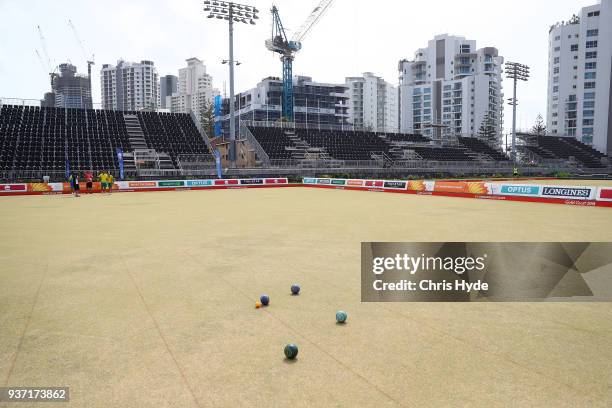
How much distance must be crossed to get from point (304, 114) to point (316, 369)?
128 metres

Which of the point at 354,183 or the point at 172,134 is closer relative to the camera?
the point at 354,183

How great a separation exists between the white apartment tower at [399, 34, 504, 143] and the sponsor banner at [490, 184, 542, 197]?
119 metres

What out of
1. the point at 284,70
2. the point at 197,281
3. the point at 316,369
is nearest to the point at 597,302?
the point at 316,369

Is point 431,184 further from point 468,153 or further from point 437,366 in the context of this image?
point 468,153

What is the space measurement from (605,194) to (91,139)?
52023 mm

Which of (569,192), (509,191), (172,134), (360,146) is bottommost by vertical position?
(509,191)

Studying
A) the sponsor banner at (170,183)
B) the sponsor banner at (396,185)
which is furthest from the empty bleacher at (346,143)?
the sponsor banner at (170,183)

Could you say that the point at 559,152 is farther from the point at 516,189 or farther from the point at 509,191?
the point at 516,189

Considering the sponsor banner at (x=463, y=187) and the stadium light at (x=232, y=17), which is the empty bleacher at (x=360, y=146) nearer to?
the stadium light at (x=232, y=17)

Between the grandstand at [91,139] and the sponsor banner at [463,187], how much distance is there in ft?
97.2

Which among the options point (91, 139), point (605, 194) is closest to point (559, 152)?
point (605, 194)

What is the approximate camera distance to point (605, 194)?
23469 millimetres

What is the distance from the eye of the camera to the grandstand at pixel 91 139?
4534 centimetres

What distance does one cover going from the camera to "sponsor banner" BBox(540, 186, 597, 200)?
2397 cm
